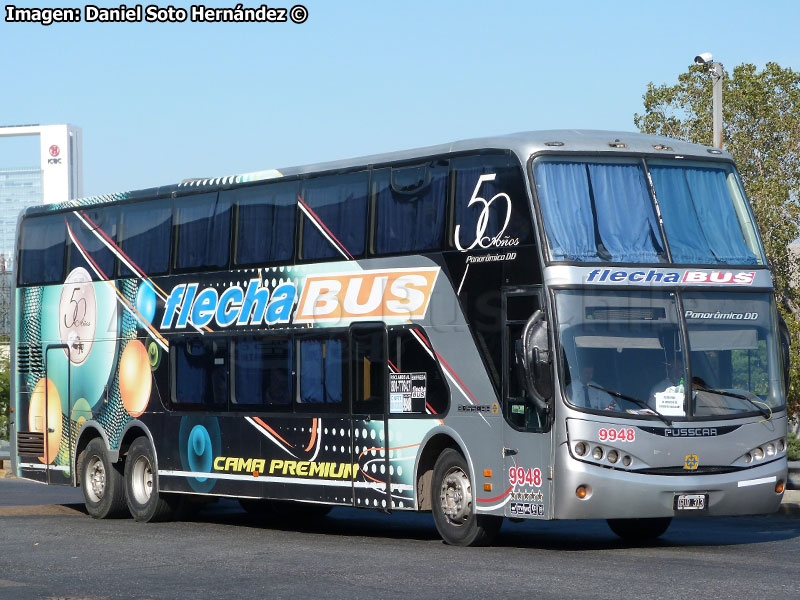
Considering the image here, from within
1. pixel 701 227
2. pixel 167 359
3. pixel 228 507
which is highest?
pixel 701 227

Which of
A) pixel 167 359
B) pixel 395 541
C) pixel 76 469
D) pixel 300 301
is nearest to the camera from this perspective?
pixel 395 541

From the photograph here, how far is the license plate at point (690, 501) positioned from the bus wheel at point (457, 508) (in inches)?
75.7

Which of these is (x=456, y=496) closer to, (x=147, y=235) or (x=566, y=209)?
(x=566, y=209)

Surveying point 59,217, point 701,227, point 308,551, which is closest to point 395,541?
point 308,551

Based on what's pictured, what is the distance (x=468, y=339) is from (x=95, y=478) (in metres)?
7.81

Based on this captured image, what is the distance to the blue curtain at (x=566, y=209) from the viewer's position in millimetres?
14125

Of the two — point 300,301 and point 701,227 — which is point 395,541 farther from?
point 701,227

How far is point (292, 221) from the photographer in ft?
57.6

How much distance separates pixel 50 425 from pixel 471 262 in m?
8.94

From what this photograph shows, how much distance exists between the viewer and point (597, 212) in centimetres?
1439

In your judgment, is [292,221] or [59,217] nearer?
[292,221]

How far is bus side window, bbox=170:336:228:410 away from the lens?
18547 mm

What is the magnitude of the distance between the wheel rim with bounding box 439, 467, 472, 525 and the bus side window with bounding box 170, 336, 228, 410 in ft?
13.6

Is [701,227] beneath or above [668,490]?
above
